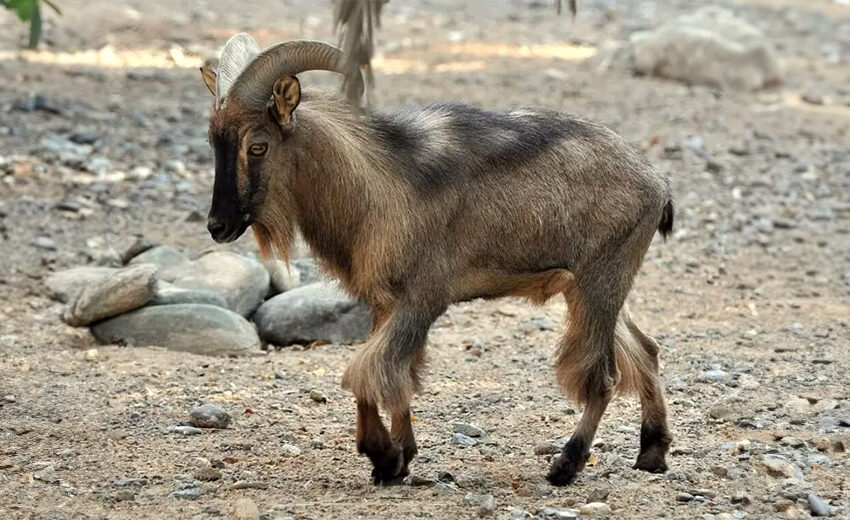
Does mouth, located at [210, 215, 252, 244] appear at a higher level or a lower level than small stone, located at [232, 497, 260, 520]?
higher

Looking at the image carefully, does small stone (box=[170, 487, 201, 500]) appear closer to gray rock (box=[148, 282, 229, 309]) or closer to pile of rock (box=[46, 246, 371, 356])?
pile of rock (box=[46, 246, 371, 356])

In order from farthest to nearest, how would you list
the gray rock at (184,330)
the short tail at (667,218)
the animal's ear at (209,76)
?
the gray rock at (184,330) → the short tail at (667,218) → the animal's ear at (209,76)

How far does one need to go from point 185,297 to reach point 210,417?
1.92 metres

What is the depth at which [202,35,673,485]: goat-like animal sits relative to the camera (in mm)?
6391

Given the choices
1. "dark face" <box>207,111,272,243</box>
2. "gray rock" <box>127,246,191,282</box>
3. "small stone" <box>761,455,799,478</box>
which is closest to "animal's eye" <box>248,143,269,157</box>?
"dark face" <box>207,111,272,243</box>

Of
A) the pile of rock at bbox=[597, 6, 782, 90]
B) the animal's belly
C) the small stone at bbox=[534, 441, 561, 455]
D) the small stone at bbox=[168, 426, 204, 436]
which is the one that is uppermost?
the animal's belly

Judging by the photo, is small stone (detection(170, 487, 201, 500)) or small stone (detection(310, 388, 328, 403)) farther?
small stone (detection(310, 388, 328, 403))

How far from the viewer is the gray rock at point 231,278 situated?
9531 millimetres

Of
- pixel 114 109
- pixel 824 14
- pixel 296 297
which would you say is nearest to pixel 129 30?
pixel 114 109

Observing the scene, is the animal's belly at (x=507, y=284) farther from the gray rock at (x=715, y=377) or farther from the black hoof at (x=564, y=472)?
the gray rock at (x=715, y=377)

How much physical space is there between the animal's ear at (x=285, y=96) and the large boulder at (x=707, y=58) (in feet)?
40.7

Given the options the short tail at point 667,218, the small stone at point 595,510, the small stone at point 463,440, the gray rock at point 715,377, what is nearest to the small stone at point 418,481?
the small stone at point 463,440

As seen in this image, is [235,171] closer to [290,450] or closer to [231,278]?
[290,450]

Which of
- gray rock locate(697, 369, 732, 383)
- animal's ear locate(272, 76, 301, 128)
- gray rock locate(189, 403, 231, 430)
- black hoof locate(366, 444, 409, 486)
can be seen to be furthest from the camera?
gray rock locate(697, 369, 732, 383)
